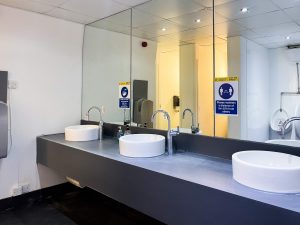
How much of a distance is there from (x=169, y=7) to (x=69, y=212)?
259 centimetres

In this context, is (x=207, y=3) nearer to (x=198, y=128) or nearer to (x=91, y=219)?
(x=198, y=128)

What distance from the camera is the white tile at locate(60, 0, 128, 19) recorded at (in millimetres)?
2648

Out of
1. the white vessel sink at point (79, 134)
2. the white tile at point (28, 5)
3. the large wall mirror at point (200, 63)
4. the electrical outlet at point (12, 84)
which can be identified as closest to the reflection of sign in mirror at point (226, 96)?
the large wall mirror at point (200, 63)

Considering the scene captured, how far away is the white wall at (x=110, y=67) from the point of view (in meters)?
3.15

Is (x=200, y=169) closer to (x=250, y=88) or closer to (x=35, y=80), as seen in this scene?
(x=250, y=88)

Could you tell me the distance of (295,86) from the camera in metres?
1.86

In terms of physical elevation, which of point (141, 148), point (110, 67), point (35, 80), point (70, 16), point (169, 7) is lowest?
point (141, 148)

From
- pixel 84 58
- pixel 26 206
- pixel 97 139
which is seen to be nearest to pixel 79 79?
pixel 84 58

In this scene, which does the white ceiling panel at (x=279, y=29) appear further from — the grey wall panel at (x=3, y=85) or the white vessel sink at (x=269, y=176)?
the grey wall panel at (x=3, y=85)

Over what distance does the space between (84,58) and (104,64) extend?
12.4 inches

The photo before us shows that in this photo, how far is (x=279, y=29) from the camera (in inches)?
76.8

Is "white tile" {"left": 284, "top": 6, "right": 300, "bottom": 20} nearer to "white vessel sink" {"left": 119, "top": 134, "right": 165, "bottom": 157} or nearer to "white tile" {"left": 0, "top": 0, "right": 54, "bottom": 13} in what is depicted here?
"white vessel sink" {"left": 119, "top": 134, "right": 165, "bottom": 157}

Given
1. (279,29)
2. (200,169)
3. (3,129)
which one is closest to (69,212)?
(3,129)

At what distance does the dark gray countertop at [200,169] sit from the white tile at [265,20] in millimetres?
1210
